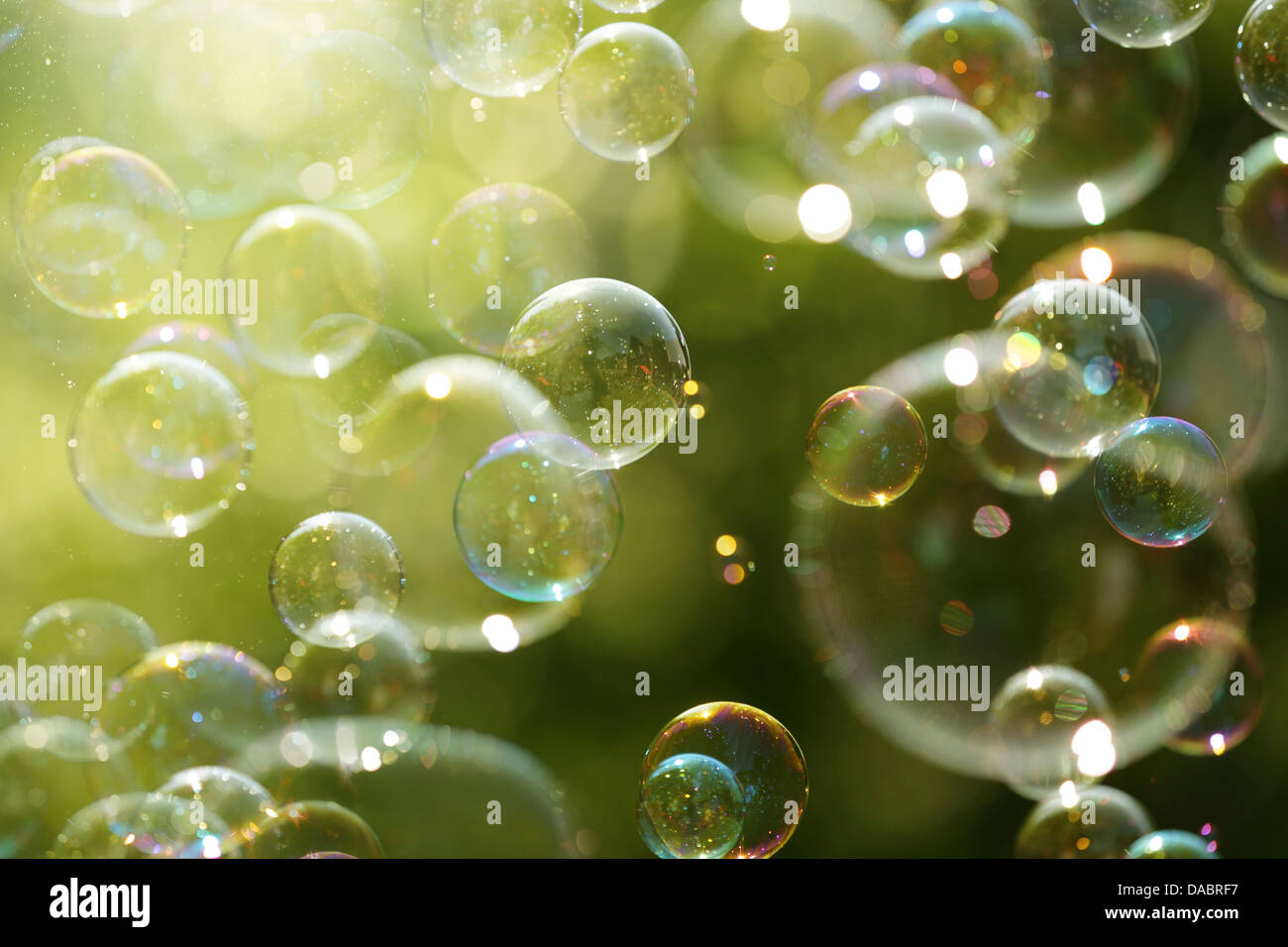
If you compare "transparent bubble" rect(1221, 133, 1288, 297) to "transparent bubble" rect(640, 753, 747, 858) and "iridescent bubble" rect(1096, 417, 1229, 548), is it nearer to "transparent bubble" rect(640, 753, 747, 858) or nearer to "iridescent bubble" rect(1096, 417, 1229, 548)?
"iridescent bubble" rect(1096, 417, 1229, 548)

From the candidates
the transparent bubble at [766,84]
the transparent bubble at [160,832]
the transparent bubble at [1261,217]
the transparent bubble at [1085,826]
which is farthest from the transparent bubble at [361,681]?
the transparent bubble at [1261,217]

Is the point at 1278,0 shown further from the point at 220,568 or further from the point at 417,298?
the point at 220,568

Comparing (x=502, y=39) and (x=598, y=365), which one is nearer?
(x=598, y=365)

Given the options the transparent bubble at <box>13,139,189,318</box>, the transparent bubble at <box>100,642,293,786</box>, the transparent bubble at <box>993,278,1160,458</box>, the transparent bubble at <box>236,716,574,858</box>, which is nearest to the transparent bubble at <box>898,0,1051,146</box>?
the transparent bubble at <box>993,278,1160,458</box>

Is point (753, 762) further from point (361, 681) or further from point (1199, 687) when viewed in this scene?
point (1199, 687)

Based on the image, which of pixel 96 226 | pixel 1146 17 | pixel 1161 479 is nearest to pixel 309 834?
pixel 96 226

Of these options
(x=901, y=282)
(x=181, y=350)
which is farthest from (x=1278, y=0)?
(x=181, y=350)
